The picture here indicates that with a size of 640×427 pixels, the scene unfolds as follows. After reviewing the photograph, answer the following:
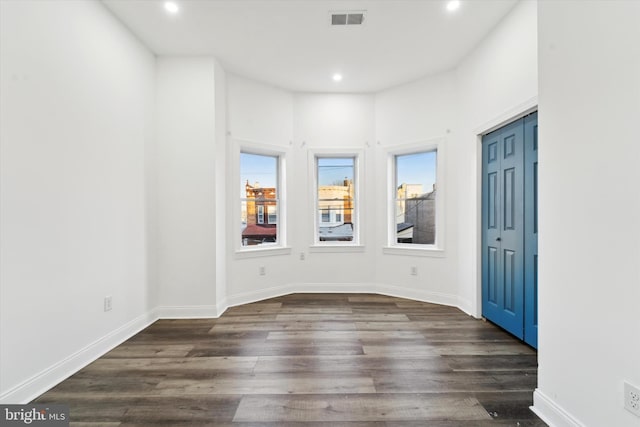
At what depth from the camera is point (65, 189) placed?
2223 millimetres

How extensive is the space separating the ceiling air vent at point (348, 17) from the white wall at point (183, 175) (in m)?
1.51

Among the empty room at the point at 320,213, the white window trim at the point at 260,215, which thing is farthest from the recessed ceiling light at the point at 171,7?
the white window trim at the point at 260,215

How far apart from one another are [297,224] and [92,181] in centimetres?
256

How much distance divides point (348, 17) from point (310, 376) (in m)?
3.10

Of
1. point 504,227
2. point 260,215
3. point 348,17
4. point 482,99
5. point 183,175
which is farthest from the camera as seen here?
point 260,215

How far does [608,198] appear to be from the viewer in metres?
1.36

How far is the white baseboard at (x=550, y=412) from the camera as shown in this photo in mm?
1585

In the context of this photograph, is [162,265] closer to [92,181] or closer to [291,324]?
[92,181]

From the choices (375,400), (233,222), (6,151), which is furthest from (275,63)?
(375,400)

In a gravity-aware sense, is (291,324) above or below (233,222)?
below

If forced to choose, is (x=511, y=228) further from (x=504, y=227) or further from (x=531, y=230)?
(x=531, y=230)

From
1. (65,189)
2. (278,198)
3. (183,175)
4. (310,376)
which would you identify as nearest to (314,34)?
(183,175)

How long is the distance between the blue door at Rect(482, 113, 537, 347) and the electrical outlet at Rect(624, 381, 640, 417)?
138cm

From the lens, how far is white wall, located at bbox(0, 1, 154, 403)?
1.85 m
